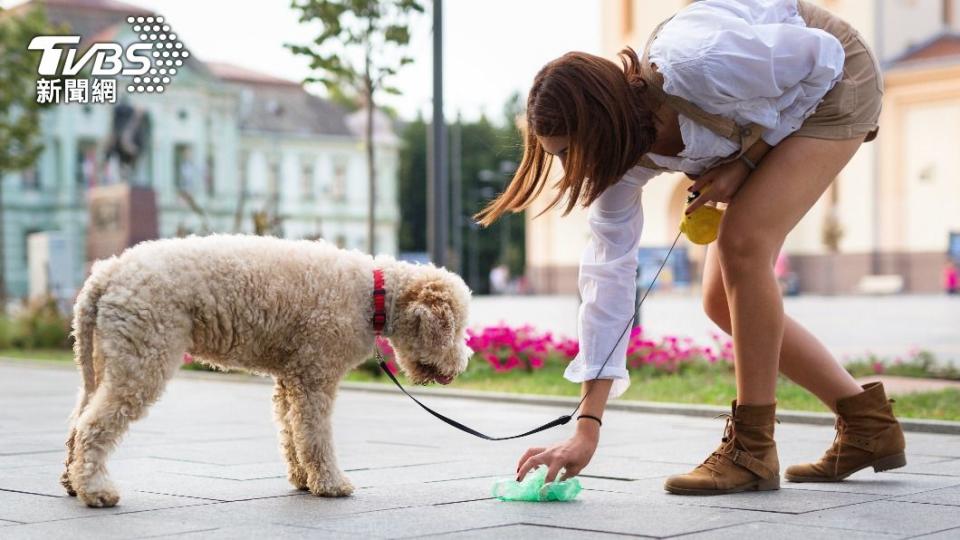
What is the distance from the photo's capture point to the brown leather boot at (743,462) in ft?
15.4

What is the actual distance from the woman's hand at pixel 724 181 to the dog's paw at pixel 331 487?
1674 millimetres

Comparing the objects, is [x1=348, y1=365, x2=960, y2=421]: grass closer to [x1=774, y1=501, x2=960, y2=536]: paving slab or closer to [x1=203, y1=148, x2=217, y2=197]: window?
[x1=774, y1=501, x2=960, y2=536]: paving slab

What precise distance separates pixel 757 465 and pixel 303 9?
13067 millimetres

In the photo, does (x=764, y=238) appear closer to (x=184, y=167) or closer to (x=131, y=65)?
(x=131, y=65)

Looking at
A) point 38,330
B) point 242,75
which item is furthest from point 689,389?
point 242,75

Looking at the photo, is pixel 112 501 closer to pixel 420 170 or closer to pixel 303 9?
pixel 303 9

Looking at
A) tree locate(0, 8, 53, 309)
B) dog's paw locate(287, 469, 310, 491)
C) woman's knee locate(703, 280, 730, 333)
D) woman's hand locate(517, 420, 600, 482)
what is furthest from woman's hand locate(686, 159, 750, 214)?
tree locate(0, 8, 53, 309)

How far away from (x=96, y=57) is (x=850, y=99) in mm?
16213

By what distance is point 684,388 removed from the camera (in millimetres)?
10539

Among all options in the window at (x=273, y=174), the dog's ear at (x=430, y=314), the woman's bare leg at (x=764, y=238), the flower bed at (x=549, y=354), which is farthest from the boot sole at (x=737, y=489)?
the window at (x=273, y=174)

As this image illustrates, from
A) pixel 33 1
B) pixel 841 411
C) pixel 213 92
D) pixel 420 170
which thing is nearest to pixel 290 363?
pixel 841 411

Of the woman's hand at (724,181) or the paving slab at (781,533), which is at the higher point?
the woman's hand at (724,181)

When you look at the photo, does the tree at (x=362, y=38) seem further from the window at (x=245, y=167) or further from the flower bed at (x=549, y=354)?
the window at (x=245, y=167)

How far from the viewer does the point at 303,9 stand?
54.7ft
